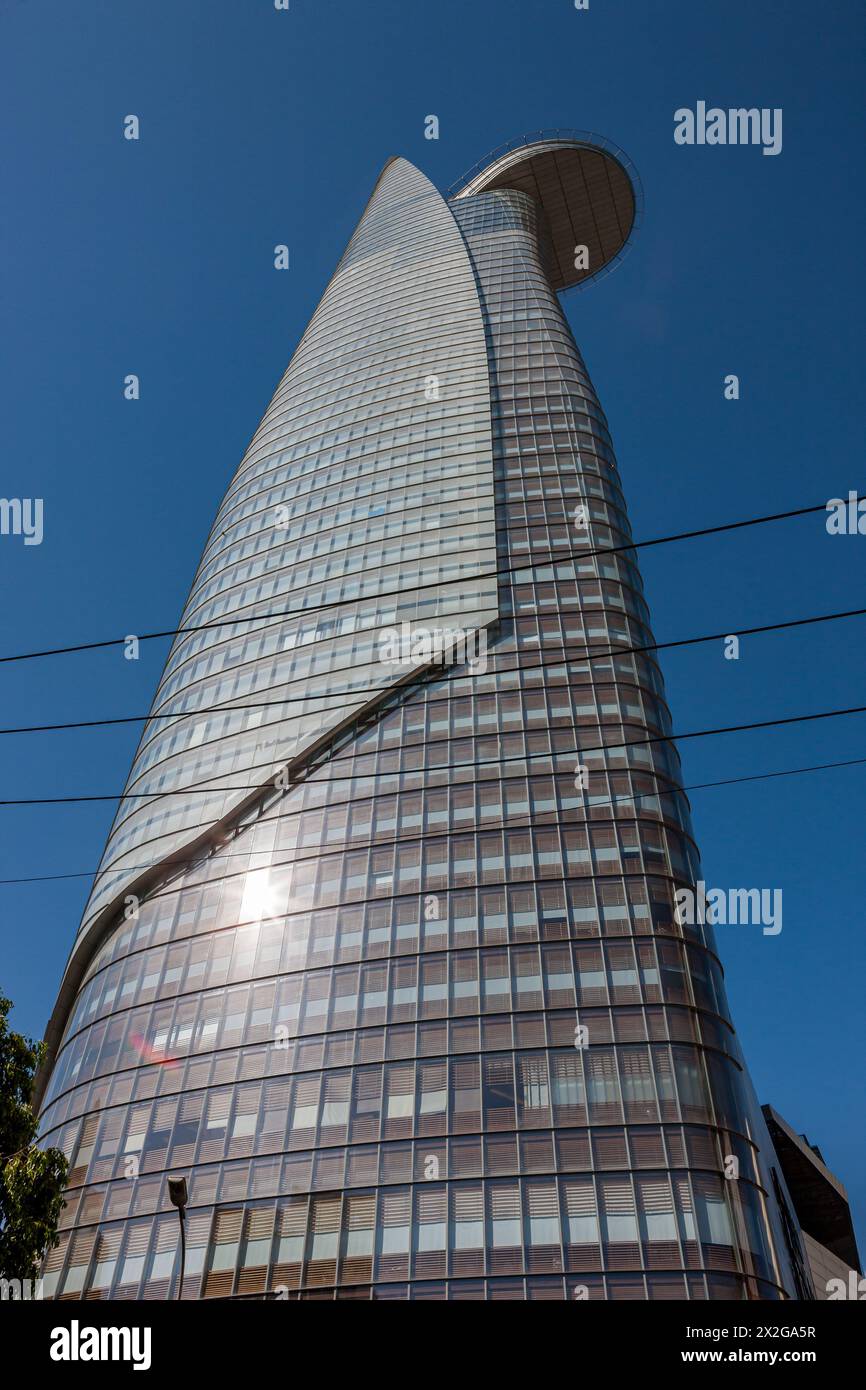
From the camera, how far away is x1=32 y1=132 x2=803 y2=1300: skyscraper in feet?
147

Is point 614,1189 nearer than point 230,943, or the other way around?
point 614,1189

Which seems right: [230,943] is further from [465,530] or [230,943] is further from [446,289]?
[446,289]

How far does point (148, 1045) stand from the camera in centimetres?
5625

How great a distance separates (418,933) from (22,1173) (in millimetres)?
36844

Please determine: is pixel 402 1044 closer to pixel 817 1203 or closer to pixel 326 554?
pixel 326 554

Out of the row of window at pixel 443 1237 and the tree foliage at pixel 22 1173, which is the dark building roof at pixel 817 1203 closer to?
the row of window at pixel 443 1237

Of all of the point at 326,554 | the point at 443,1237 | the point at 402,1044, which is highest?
the point at 326,554

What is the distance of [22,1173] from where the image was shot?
20203mm

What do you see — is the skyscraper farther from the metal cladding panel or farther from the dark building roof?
the dark building roof

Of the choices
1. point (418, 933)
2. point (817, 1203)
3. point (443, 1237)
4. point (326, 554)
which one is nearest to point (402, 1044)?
point (418, 933)

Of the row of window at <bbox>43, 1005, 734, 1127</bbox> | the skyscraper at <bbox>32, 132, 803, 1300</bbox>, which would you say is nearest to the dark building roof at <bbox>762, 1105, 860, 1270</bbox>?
the skyscraper at <bbox>32, 132, 803, 1300</bbox>

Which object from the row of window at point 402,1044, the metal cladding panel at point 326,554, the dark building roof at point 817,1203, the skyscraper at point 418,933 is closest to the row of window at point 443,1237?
the skyscraper at point 418,933

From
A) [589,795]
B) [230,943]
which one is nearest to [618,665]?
[589,795]
